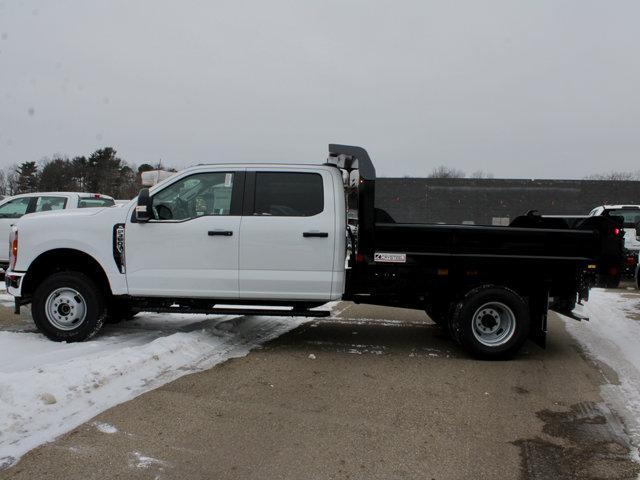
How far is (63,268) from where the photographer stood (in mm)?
6832

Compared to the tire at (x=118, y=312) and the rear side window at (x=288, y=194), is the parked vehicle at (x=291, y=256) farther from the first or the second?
the tire at (x=118, y=312)

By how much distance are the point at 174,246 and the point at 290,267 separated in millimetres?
1362

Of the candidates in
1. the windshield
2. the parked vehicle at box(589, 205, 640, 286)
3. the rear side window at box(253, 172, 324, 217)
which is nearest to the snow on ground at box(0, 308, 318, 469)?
the rear side window at box(253, 172, 324, 217)

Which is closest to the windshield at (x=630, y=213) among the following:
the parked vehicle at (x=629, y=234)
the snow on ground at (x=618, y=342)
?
the parked vehicle at (x=629, y=234)

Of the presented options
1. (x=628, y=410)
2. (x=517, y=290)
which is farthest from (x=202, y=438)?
(x=517, y=290)

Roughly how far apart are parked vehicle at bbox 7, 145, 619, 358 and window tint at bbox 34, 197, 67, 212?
6.05 meters

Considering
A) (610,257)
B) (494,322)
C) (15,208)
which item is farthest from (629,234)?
(15,208)

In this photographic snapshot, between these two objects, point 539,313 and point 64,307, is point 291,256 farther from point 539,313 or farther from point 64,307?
point 539,313

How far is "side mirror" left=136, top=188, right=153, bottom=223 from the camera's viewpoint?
247 inches

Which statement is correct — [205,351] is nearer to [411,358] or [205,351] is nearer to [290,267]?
[290,267]

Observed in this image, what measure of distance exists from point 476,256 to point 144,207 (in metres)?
3.79

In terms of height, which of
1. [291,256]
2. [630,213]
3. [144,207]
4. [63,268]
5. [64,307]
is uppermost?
[630,213]

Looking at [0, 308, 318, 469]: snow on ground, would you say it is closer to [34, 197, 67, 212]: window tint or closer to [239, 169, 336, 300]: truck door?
[239, 169, 336, 300]: truck door

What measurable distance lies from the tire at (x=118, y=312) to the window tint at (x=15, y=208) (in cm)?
584
